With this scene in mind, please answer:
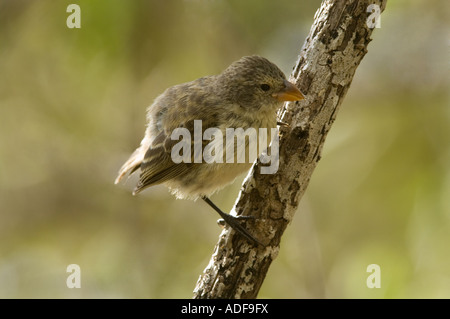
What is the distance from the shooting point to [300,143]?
11.5ft

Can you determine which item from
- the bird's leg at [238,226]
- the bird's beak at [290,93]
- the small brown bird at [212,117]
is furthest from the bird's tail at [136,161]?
the bird's beak at [290,93]

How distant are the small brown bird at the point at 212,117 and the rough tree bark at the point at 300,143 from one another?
0.93 feet

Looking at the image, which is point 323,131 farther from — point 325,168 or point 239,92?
point 325,168

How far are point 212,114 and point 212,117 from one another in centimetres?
2

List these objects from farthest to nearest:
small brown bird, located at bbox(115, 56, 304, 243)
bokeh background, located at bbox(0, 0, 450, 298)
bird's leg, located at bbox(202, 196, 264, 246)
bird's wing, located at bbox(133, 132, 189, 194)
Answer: bokeh background, located at bbox(0, 0, 450, 298) → bird's wing, located at bbox(133, 132, 189, 194) → small brown bird, located at bbox(115, 56, 304, 243) → bird's leg, located at bbox(202, 196, 264, 246)

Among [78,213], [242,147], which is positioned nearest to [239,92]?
[242,147]

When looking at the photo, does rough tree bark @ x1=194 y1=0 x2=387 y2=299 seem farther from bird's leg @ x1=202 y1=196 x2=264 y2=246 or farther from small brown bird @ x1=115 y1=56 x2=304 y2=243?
small brown bird @ x1=115 y1=56 x2=304 y2=243

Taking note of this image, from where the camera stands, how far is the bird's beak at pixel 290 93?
3.53 m

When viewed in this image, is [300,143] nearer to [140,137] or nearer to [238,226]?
[238,226]

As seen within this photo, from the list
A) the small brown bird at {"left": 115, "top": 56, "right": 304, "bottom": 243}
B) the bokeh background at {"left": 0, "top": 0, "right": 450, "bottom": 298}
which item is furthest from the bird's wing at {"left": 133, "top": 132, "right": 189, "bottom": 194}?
the bokeh background at {"left": 0, "top": 0, "right": 450, "bottom": 298}

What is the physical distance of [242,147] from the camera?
3818 mm

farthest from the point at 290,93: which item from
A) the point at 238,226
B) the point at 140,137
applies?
the point at 140,137

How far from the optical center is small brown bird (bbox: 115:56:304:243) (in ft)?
12.9

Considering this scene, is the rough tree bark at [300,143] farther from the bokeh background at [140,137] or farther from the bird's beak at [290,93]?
the bokeh background at [140,137]
